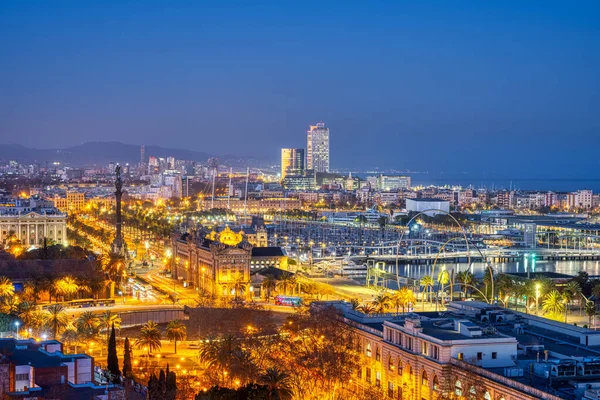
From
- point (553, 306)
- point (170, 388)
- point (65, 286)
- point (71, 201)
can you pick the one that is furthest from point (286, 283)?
point (71, 201)

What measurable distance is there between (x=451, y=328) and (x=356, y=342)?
4.95 metres

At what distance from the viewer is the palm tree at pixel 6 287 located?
183 ft

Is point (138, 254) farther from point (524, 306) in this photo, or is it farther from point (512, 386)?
point (512, 386)

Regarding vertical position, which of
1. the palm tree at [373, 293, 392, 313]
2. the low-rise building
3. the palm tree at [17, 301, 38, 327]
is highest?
the low-rise building

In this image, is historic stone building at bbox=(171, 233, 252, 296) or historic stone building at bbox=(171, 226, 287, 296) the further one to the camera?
historic stone building at bbox=(171, 226, 287, 296)

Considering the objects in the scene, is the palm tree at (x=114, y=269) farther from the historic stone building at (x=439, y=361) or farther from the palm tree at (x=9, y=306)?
the historic stone building at (x=439, y=361)

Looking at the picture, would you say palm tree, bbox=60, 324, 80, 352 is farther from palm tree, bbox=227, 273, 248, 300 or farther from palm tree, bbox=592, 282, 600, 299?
palm tree, bbox=592, 282, 600, 299

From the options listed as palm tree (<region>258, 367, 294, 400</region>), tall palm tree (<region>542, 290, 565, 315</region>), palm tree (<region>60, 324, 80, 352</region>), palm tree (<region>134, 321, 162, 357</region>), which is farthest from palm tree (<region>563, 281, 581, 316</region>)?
palm tree (<region>258, 367, 294, 400</region>)

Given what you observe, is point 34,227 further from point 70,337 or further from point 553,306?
point 553,306

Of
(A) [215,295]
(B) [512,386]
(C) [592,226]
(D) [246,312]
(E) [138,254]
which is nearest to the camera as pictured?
Answer: (B) [512,386]

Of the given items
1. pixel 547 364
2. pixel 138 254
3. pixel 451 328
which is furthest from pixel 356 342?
pixel 138 254

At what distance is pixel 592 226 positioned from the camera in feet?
512

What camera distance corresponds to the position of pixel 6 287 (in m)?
56.8

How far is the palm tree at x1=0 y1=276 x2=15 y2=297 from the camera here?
55.9 metres
